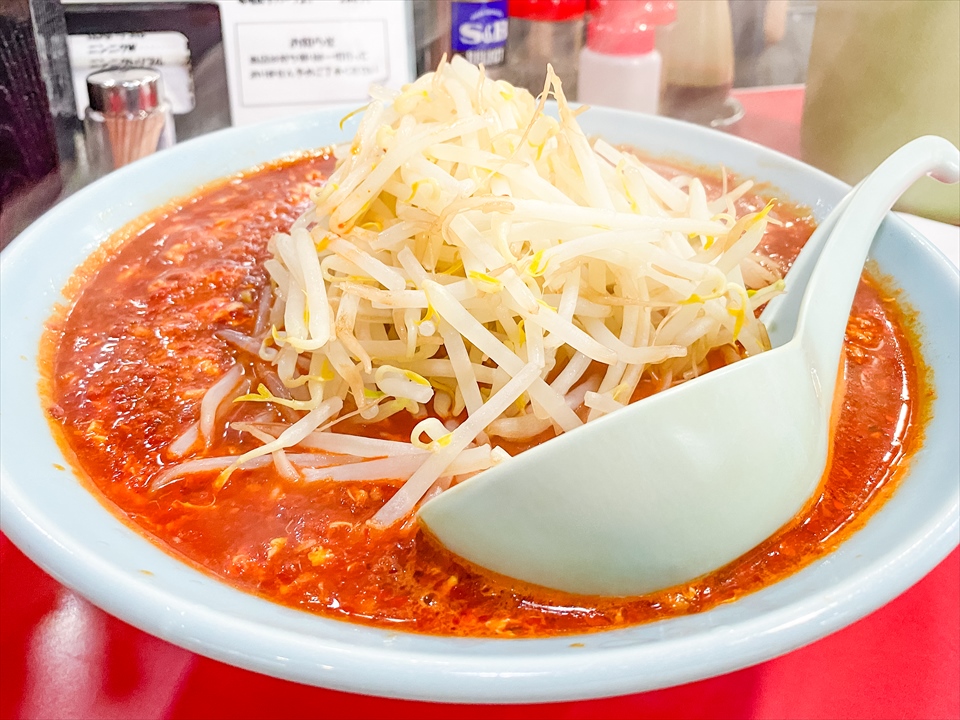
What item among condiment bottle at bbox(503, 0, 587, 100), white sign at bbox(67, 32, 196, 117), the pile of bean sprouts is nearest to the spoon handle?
the pile of bean sprouts

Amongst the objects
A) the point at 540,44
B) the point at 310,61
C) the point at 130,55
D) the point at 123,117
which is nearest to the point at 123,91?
the point at 123,117

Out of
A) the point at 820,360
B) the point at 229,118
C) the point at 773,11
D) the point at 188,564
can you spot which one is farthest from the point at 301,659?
the point at 773,11

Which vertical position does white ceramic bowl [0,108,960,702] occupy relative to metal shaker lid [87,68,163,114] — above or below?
below

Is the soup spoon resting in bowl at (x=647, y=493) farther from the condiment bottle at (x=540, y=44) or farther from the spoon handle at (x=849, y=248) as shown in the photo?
the condiment bottle at (x=540, y=44)

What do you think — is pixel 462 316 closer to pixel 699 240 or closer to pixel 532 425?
pixel 532 425

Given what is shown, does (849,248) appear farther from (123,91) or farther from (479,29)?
(123,91)

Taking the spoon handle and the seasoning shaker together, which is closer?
the spoon handle

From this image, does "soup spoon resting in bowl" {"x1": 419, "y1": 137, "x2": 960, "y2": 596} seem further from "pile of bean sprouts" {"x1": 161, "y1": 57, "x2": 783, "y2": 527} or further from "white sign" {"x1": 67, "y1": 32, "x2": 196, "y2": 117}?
"white sign" {"x1": 67, "y1": 32, "x2": 196, "y2": 117}

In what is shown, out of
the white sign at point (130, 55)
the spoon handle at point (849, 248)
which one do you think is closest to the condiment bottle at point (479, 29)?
the white sign at point (130, 55)
